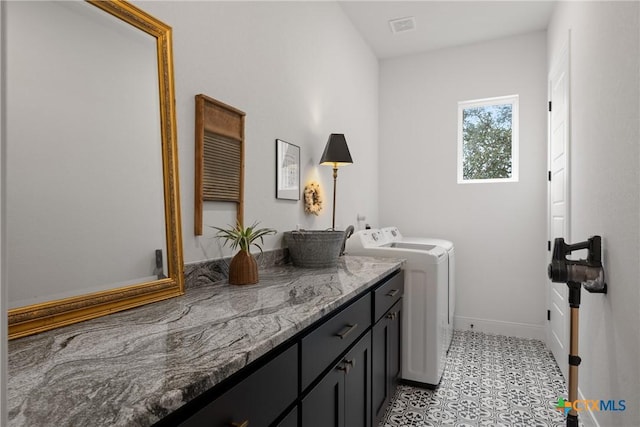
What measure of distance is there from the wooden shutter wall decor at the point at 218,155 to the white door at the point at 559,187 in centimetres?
202

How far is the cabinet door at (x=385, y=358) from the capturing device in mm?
1776

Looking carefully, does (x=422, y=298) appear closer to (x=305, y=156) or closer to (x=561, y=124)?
(x=305, y=156)

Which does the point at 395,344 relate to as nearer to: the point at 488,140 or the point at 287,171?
the point at 287,171

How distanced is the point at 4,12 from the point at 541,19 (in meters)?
3.86

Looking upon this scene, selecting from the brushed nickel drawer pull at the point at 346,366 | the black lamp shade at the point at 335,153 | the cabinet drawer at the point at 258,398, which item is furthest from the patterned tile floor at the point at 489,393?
the black lamp shade at the point at 335,153

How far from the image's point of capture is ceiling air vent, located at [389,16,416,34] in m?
3.14

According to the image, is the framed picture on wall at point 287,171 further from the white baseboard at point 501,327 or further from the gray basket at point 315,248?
the white baseboard at point 501,327

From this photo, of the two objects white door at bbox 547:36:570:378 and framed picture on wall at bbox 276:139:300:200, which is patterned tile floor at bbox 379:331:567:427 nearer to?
white door at bbox 547:36:570:378

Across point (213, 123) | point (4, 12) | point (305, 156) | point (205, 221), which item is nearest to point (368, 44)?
point (305, 156)

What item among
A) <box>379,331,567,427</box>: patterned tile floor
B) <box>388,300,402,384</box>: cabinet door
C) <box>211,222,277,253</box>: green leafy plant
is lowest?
<box>379,331,567,427</box>: patterned tile floor

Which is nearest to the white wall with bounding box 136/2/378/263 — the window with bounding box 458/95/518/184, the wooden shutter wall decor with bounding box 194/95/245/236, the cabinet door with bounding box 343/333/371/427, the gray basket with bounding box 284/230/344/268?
the wooden shutter wall decor with bounding box 194/95/245/236

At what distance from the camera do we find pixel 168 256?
1298 mm

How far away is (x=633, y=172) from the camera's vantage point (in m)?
1.29

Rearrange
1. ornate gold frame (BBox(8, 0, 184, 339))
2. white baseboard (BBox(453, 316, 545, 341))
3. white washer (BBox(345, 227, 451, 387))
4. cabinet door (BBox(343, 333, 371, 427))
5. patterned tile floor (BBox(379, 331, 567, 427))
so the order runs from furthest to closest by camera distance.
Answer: white baseboard (BBox(453, 316, 545, 341)), white washer (BBox(345, 227, 451, 387)), patterned tile floor (BBox(379, 331, 567, 427)), cabinet door (BBox(343, 333, 371, 427)), ornate gold frame (BBox(8, 0, 184, 339))
